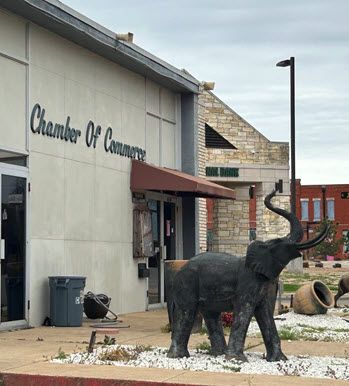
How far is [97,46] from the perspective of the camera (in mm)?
18281

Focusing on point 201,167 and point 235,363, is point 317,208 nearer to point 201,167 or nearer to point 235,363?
point 201,167

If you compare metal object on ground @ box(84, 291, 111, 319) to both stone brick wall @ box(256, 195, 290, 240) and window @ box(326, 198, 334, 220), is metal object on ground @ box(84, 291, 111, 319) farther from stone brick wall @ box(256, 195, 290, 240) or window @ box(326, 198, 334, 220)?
window @ box(326, 198, 334, 220)

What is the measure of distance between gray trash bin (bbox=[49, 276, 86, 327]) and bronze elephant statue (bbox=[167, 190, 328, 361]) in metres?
5.40

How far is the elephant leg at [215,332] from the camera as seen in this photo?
1121 cm

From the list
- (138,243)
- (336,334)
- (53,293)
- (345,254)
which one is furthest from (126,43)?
(345,254)

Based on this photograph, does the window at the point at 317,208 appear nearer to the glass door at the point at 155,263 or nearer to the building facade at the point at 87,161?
the building facade at the point at 87,161

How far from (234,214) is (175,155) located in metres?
20.0

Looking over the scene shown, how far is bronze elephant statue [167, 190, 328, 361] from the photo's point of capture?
10.6 meters

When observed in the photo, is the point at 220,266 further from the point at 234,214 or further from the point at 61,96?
the point at 234,214

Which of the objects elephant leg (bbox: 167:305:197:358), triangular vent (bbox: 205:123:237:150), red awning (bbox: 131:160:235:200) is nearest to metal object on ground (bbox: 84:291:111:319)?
red awning (bbox: 131:160:235:200)

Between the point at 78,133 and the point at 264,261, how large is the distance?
8.13 metres

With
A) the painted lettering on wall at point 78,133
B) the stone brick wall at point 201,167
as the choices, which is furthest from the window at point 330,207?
the painted lettering on wall at point 78,133

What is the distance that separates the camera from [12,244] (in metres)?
15.6

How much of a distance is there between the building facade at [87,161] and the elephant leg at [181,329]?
199 inches
